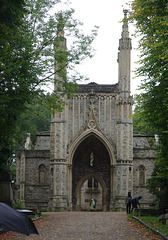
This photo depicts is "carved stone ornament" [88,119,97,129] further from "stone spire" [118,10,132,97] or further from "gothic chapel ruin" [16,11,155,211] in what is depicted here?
"stone spire" [118,10,132,97]

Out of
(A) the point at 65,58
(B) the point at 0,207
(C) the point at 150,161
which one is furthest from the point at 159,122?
(C) the point at 150,161

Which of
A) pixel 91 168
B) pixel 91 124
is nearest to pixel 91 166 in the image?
pixel 91 168

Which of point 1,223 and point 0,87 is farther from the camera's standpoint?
point 0,87

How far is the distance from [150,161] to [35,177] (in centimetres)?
1026

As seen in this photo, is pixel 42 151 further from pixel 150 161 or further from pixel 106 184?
pixel 150 161

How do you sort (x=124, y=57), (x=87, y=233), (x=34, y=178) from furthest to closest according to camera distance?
(x=34, y=178), (x=124, y=57), (x=87, y=233)

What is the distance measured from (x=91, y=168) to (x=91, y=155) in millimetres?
1174

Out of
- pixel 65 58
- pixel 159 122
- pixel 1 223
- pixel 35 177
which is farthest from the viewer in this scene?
pixel 35 177

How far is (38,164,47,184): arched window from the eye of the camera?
36156mm

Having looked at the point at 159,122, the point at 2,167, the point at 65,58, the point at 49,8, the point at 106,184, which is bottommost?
the point at 106,184

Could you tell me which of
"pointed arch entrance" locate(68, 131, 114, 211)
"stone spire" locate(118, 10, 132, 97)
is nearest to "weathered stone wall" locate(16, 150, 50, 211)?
"pointed arch entrance" locate(68, 131, 114, 211)

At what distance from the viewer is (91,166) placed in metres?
36.8

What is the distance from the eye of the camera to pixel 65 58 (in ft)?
67.6

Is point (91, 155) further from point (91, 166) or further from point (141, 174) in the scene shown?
point (141, 174)
